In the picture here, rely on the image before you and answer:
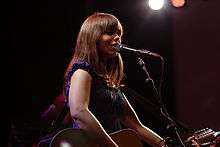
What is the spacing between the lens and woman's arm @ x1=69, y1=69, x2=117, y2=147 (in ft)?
9.51

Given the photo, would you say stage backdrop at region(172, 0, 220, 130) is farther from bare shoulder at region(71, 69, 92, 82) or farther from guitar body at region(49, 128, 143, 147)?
bare shoulder at region(71, 69, 92, 82)

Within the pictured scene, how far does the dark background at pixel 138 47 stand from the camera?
518 cm

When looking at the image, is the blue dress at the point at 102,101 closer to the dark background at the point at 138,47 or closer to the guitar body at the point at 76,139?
the guitar body at the point at 76,139

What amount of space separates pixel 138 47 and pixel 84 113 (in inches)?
114

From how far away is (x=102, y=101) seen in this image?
3125mm

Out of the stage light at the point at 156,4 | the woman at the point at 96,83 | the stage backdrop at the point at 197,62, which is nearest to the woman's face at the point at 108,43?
the woman at the point at 96,83

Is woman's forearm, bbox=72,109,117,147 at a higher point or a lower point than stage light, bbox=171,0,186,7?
lower

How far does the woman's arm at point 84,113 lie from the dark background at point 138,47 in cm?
211

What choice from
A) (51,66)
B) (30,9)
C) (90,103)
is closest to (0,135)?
(51,66)

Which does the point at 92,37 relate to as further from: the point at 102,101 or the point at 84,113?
the point at 84,113

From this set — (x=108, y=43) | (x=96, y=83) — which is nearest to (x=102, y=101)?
(x=96, y=83)

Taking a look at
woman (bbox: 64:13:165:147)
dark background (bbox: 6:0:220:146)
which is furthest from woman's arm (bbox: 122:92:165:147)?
dark background (bbox: 6:0:220:146)

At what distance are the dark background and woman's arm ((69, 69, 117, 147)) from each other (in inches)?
83.0

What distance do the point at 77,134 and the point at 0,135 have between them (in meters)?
1.97
